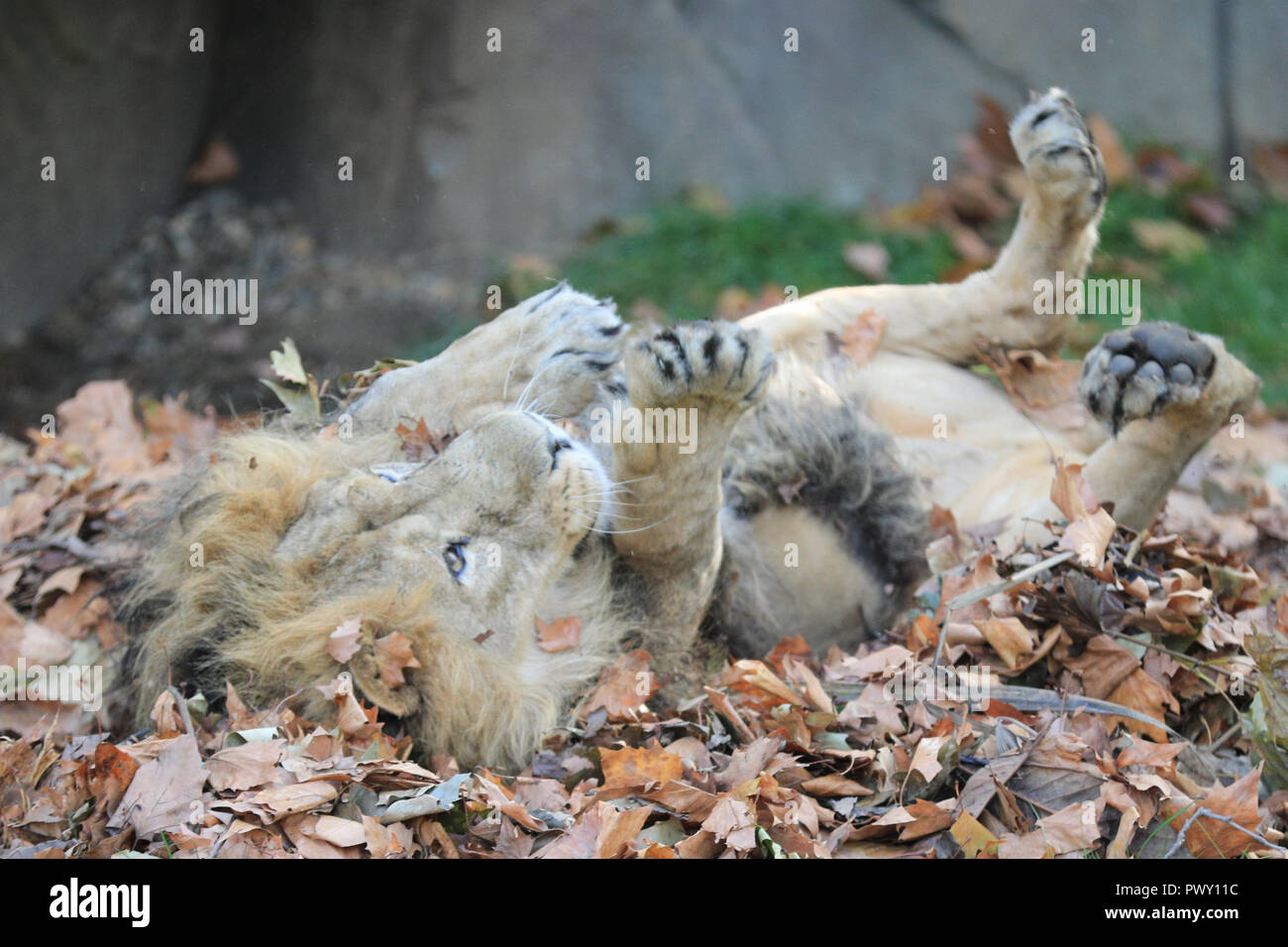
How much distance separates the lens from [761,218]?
27.5 ft

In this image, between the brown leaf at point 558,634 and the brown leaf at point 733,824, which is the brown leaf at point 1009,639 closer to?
the brown leaf at point 733,824

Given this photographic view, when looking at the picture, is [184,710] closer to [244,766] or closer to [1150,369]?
[244,766]

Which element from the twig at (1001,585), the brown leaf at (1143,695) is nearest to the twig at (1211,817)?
the brown leaf at (1143,695)

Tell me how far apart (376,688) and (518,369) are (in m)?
1.15

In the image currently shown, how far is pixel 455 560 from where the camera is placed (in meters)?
3.17

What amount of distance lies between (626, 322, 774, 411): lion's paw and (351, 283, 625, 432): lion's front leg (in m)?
0.74

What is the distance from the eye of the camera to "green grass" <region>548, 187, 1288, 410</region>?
24.4 ft

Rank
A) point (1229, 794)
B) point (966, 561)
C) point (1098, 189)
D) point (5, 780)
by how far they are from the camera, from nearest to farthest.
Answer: point (1229, 794), point (5, 780), point (966, 561), point (1098, 189)

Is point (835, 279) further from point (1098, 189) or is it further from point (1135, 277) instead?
point (1098, 189)

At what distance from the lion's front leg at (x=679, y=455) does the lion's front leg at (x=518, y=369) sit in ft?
1.63
